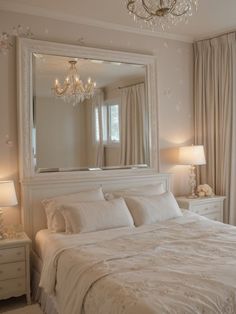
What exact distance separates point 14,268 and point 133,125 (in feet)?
6.71

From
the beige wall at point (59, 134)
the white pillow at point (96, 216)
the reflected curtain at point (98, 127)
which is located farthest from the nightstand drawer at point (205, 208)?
the beige wall at point (59, 134)

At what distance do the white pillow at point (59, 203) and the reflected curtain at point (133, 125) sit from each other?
65 centimetres

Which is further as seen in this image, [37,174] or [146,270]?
[37,174]

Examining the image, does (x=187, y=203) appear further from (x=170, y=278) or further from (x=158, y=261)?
(x=170, y=278)

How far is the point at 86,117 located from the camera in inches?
151

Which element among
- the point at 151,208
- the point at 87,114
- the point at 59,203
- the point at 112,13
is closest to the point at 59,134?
the point at 87,114

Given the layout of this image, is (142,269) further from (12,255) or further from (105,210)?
(12,255)

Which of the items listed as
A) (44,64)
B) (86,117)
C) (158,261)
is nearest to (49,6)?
(44,64)

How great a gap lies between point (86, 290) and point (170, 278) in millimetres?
504

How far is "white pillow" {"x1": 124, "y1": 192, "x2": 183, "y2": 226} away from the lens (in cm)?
337

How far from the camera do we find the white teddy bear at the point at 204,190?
169 inches

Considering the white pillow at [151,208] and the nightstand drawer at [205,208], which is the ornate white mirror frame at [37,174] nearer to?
the white pillow at [151,208]

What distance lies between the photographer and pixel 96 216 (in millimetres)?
3121

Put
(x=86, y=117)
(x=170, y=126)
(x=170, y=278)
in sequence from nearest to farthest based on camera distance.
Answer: (x=170, y=278)
(x=86, y=117)
(x=170, y=126)
